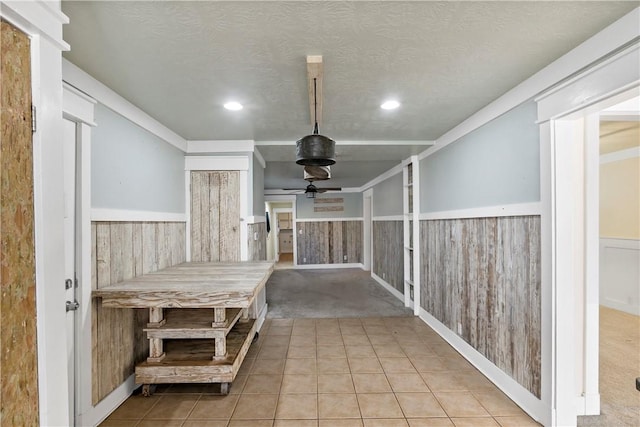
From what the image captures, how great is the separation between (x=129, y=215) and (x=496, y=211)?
2941 millimetres

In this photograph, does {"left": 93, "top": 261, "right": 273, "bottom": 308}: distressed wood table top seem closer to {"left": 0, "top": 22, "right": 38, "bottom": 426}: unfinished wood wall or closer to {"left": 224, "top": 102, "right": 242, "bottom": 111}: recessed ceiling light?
{"left": 0, "top": 22, "right": 38, "bottom": 426}: unfinished wood wall

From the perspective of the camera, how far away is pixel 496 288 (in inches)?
98.0

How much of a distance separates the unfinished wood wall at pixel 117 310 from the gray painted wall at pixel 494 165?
297 centimetres

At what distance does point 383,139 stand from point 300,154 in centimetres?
179

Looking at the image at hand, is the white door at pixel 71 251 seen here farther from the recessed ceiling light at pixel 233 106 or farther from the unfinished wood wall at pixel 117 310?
the recessed ceiling light at pixel 233 106

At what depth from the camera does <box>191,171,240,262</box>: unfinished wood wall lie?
3.55 metres

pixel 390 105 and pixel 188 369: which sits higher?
pixel 390 105

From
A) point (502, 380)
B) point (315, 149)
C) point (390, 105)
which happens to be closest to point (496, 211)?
point (390, 105)

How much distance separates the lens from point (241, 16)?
1.37m

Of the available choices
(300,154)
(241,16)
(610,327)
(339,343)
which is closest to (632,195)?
(610,327)

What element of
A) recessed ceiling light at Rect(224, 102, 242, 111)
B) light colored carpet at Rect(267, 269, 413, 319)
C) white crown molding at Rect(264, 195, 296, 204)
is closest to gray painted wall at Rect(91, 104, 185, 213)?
recessed ceiling light at Rect(224, 102, 242, 111)

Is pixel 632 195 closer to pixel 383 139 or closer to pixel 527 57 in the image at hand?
pixel 383 139

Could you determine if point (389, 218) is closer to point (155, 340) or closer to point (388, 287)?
point (388, 287)

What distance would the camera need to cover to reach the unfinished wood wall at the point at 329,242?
8.88m
